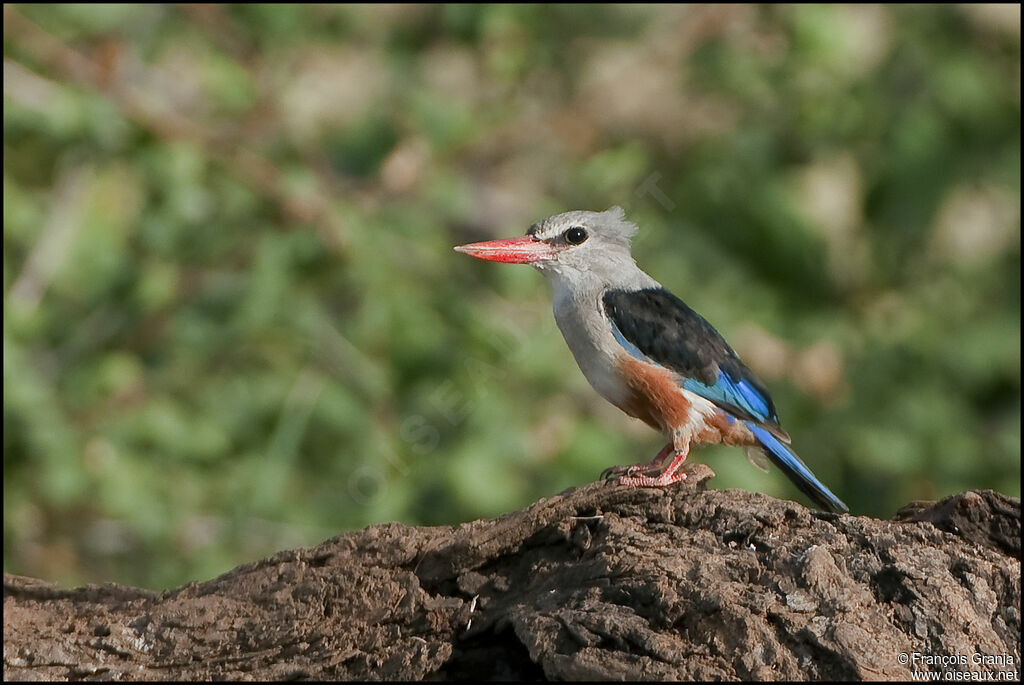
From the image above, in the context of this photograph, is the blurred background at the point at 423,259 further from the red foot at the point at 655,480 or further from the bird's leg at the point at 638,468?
the red foot at the point at 655,480

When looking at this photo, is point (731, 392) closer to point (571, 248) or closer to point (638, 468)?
point (638, 468)

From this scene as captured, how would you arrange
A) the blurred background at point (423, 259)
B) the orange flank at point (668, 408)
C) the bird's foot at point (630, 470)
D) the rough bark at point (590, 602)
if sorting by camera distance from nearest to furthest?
the rough bark at point (590, 602), the bird's foot at point (630, 470), the orange flank at point (668, 408), the blurred background at point (423, 259)

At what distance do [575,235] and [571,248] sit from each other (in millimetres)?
60

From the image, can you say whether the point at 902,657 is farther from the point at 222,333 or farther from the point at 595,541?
the point at 222,333

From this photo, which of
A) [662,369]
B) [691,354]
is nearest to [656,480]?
[662,369]

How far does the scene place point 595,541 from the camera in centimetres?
316

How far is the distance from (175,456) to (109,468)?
0.35 m

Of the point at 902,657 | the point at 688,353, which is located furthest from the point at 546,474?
the point at 902,657

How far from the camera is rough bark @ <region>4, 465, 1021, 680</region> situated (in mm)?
2779

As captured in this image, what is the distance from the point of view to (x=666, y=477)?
3654 mm

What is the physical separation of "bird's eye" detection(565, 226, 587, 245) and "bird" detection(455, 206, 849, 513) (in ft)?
0.16

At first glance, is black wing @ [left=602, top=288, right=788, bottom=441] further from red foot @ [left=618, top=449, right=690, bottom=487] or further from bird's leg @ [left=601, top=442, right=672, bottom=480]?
red foot @ [left=618, top=449, right=690, bottom=487]

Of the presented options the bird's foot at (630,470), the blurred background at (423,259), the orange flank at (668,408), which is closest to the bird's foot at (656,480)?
the bird's foot at (630,470)

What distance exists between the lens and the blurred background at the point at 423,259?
259 inches
